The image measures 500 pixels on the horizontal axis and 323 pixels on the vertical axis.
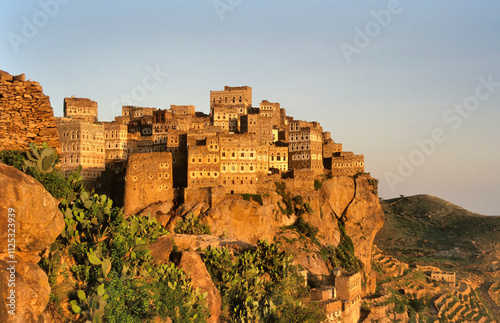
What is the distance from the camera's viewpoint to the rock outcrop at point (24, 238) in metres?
17.6

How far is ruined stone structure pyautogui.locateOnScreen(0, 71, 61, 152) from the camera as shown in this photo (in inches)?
907

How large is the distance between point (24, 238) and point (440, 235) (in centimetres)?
13720

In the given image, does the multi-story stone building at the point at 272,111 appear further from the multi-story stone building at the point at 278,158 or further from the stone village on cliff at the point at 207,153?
the multi-story stone building at the point at 278,158

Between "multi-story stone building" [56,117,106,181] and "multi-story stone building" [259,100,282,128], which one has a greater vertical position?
"multi-story stone building" [259,100,282,128]

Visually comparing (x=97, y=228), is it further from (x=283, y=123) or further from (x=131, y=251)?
(x=283, y=123)

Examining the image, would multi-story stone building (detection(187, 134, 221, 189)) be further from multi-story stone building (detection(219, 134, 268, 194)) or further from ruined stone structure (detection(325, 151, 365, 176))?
ruined stone structure (detection(325, 151, 365, 176))

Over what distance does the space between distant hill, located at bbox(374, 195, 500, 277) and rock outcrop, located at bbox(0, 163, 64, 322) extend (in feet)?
339

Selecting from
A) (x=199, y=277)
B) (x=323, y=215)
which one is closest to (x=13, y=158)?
(x=199, y=277)

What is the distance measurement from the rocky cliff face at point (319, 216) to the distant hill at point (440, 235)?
82.7ft

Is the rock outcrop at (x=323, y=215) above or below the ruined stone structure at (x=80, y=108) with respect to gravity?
below

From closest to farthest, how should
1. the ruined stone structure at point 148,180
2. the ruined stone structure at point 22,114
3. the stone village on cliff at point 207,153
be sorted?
the ruined stone structure at point 22,114 → the ruined stone structure at point 148,180 → the stone village on cliff at point 207,153

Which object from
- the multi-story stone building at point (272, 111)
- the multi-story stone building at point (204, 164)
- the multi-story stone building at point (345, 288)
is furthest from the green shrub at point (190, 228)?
the multi-story stone building at point (272, 111)

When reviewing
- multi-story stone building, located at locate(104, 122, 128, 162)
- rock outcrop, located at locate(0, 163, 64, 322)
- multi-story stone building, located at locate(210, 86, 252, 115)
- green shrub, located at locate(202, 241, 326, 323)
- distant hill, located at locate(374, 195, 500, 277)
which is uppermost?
multi-story stone building, located at locate(210, 86, 252, 115)

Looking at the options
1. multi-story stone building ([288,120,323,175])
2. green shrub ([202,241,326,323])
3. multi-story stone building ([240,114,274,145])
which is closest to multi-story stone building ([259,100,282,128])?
multi-story stone building ([240,114,274,145])
